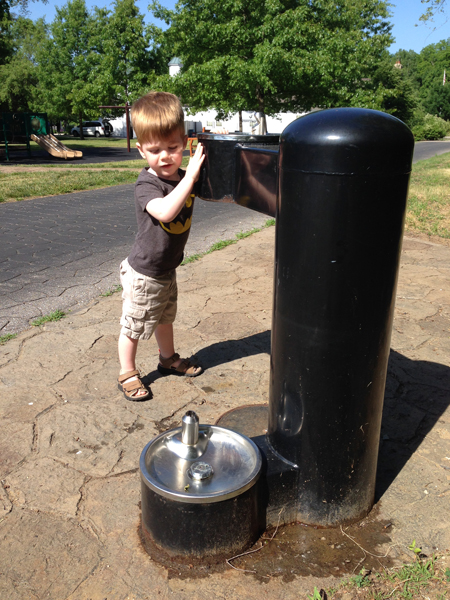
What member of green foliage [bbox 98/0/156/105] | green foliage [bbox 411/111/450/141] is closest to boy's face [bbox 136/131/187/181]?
green foliage [bbox 98/0/156/105]

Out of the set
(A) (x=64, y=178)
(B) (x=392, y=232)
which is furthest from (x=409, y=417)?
(A) (x=64, y=178)

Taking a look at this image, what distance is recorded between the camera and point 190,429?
5.13 feet

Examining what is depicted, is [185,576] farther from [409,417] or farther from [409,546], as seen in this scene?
[409,417]

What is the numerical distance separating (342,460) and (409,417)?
2.78ft

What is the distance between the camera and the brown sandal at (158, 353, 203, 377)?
2.62 m

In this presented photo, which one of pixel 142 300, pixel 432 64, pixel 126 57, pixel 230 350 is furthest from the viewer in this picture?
pixel 432 64

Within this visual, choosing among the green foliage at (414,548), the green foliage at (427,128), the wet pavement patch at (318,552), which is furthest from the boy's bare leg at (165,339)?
the green foliage at (427,128)

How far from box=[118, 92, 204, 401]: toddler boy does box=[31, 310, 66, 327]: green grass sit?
3.21 ft

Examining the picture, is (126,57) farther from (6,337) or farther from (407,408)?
(407,408)

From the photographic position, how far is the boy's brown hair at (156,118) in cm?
194

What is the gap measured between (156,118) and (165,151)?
14cm

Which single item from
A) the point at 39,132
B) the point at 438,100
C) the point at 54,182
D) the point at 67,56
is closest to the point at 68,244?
the point at 54,182

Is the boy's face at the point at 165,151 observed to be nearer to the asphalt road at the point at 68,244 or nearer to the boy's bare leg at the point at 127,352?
the boy's bare leg at the point at 127,352

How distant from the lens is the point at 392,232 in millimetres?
1423
